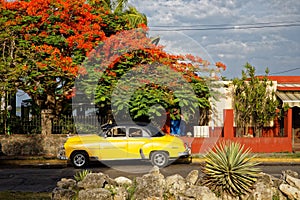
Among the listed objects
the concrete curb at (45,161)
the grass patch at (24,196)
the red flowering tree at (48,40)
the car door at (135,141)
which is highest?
the red flowering tree at (48,40)


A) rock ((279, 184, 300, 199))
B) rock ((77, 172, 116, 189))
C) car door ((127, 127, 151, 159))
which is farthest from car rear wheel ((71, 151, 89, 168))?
rock ((279, 184, 300, 199))

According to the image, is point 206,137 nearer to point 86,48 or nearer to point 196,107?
point 196,107

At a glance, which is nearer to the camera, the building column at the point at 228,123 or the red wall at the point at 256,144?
the red wall at the point at 256,144

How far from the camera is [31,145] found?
19859mm

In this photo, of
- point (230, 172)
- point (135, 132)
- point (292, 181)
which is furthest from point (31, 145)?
point (292, 181)

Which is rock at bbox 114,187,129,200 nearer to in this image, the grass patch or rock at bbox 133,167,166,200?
rock at bbox 133,167,166,200

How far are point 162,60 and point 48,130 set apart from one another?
6.24m

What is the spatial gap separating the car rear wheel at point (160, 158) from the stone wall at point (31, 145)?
226 inches

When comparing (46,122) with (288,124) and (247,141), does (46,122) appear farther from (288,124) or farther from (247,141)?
(288,124)

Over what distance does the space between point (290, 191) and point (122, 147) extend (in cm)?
790

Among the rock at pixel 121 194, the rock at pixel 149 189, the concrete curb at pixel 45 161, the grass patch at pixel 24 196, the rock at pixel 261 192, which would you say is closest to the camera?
the rock at pixel 121 194

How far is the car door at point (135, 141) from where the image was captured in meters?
15.8

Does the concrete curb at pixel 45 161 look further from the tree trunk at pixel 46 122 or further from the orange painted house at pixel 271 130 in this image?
the tree trunk at pixel 46 122

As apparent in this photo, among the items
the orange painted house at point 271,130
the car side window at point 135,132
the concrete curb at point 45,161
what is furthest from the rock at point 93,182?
the orange painted house at point 271,130
